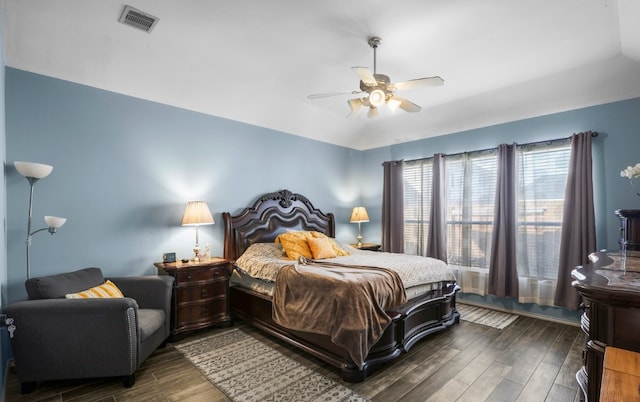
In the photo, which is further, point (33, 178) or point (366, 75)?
point (33, 178)

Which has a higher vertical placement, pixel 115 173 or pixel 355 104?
pixel 355 104

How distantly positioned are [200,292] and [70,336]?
4.30 feet

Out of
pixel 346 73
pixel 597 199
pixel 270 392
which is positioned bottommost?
pixel 270 392

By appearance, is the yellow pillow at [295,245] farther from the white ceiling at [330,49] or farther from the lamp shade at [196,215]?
the white ceiling at [330,49]

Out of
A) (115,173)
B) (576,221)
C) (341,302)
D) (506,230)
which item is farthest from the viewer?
(506,230)

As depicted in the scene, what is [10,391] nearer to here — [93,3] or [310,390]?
[310,390]

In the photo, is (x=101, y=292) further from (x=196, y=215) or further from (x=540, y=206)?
(x=540, y=206)

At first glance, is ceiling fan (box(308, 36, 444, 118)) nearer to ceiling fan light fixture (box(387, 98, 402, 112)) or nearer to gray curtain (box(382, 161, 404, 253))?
ceiling fan light fixture (box(387, 98, 402, 112))

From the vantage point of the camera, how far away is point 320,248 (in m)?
4.12

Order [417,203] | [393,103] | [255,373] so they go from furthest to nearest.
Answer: [417,203] < [393,103] < [255,373]

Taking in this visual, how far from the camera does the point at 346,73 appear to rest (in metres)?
3.62

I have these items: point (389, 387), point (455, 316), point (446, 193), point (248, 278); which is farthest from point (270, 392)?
point (446, 193)

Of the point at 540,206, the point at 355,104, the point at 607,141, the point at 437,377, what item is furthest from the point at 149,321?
the point at 607,141

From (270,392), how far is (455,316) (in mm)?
2484
